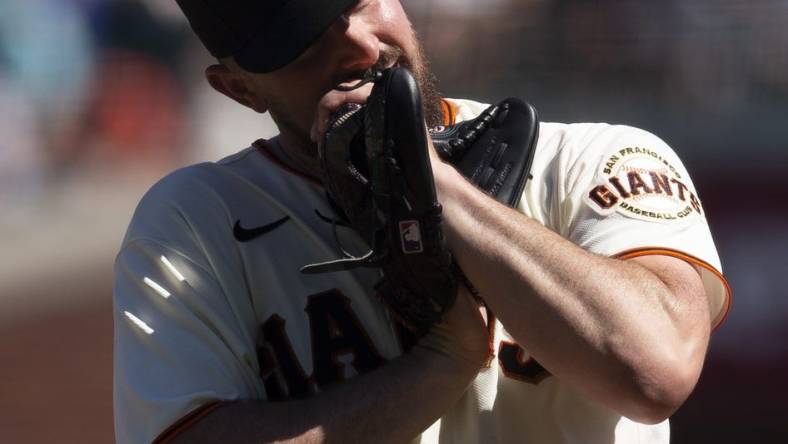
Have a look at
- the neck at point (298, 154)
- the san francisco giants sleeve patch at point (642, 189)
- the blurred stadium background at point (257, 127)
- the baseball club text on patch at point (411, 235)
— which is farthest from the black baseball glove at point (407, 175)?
the blurred stadium background at point (257, 127)

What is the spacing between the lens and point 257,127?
340 centimetres

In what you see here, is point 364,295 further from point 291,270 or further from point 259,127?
point 259,127

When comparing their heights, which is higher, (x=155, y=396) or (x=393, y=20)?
(x=393, y=20)

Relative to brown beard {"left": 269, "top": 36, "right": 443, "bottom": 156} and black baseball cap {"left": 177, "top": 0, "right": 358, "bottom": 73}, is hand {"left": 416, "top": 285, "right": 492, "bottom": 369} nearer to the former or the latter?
brown beard {"left": 269, "top": 36, "right": 443, "bottom": 156}

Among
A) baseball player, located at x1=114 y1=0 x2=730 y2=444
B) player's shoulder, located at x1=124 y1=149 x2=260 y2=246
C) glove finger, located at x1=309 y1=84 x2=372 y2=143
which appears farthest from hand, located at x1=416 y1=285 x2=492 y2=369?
player's shoulder, located at x1=124 y1=149 x2=260 y2=246

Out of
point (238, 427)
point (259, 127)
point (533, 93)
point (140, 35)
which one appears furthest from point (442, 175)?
point (140, 35)

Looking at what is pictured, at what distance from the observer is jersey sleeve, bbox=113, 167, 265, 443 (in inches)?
59.5

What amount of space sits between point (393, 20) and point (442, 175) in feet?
1.25

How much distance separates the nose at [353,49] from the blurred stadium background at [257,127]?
1421 mm

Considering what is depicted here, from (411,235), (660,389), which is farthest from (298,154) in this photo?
(660,389)

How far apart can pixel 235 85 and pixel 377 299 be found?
1.57 ft

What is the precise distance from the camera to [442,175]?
4.59 ft

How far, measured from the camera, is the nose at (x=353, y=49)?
5.22 ft

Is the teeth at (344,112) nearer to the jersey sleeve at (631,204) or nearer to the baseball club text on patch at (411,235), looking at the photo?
the baseball club text on patch at (411,235)
